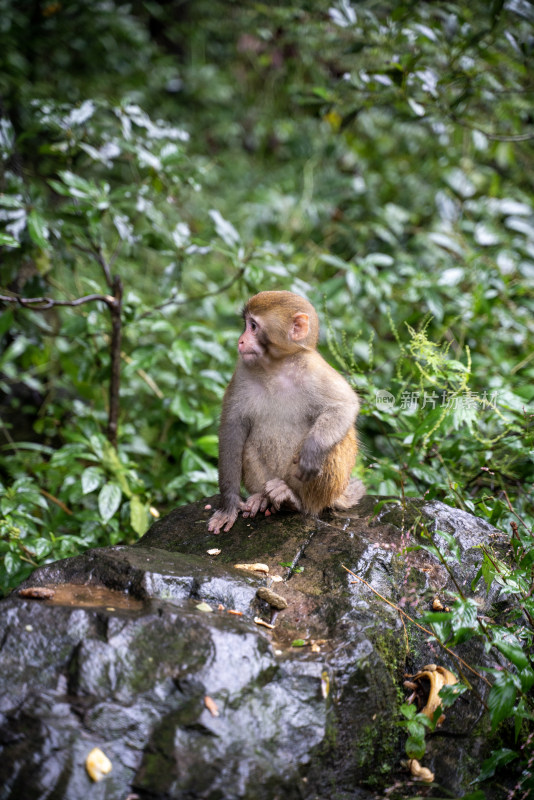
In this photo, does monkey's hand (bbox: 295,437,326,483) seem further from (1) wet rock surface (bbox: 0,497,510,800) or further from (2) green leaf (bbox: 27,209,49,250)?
(2) green leaf (bbox: 27,209,49,250)

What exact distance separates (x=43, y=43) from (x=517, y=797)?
8446mm

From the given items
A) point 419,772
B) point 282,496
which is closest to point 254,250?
point 282,496

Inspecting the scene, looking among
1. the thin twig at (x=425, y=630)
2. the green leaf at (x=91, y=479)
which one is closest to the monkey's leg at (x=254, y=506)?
the thin twig at (x=425, y=630)

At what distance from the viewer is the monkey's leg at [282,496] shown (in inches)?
143

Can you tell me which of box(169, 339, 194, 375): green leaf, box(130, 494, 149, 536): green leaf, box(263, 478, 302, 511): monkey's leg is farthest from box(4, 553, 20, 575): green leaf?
box(169, 339, 194, 375): green leaf

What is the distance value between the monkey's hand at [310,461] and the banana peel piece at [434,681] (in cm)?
117

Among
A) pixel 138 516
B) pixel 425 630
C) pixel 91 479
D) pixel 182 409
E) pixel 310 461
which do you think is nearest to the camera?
pixel 425 630

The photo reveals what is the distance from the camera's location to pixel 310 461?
11.6 feet

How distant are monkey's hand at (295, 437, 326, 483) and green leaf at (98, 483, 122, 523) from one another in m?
1.30

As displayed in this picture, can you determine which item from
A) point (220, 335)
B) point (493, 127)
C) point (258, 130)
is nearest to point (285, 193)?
point (258, 130)

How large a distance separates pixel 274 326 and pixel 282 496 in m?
0.96

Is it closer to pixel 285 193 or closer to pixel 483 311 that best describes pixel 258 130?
pixel 285 193

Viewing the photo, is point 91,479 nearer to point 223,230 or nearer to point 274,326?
point 274,326

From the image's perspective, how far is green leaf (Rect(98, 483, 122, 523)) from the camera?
161 inches
